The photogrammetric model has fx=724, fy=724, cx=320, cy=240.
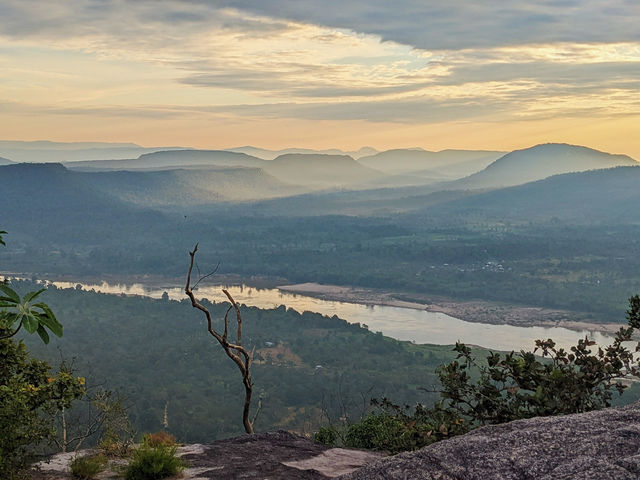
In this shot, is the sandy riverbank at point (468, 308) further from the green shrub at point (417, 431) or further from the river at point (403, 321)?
the green shrub at point (417, 431)

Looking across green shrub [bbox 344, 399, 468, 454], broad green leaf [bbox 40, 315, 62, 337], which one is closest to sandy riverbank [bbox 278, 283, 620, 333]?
green shrub [bbox 344, 399, 468, 454]

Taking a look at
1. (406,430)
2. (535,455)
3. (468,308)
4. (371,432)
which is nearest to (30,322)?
(535,455)

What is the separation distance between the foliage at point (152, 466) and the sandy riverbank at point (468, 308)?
81.5 m

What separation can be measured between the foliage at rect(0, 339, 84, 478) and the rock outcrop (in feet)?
14.6

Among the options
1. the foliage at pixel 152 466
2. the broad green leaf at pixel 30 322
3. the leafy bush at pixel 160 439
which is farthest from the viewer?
the leafy bush at pixel 160 439

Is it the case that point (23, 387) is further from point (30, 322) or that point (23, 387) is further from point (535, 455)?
point (535, 455)

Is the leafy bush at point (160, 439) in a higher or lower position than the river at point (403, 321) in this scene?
higher

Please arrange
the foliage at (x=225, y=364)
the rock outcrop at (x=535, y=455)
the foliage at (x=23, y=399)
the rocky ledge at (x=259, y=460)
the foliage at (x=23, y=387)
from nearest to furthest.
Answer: the rock outcrop at (x=535, y=455), the foliage at (x=23, y=387), the foliage at (x=23, y=399), the rocky ledge at (x=259, y=460), the foliage at (x=225, y=364)

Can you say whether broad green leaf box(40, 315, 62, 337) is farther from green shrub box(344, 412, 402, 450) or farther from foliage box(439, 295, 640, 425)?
green shrub box(344, 412, 402, 450)

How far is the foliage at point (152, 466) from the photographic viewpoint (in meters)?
9.73

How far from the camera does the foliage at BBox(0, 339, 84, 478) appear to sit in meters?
9.14

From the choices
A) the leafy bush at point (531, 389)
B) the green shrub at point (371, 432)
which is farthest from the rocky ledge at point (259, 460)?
the green shrub at point (371, 432)

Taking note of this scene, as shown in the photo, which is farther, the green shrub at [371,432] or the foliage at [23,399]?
the green shrub at [371,432]

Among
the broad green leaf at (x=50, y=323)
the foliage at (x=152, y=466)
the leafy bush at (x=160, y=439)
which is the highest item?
the broad green leaf at (x=50, y=323)
